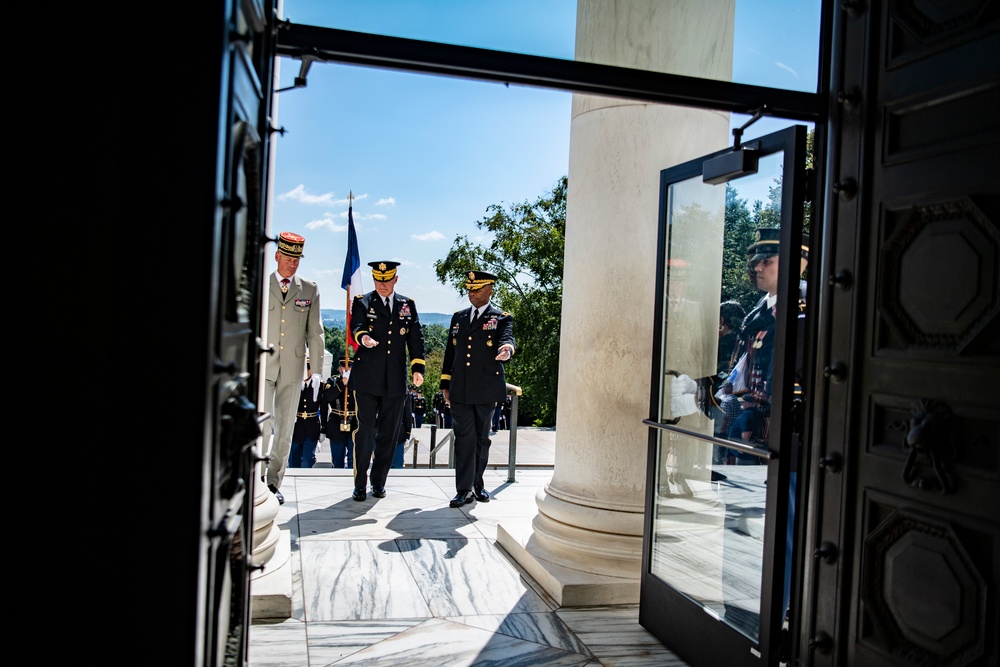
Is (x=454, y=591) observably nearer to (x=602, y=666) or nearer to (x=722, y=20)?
(x=602, y=666)

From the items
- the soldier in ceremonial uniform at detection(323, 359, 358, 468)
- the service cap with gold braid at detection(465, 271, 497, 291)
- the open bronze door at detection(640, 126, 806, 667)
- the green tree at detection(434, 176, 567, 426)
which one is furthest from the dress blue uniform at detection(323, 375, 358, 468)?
the green tree at detection(434, 176, 567, 426)

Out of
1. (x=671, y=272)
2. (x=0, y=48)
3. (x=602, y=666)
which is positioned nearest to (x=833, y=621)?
(x=602, y=666)

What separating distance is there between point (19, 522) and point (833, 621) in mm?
2694

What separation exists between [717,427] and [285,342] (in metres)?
4.08

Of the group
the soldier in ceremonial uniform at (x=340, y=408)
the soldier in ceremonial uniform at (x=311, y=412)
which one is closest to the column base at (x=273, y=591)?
the soldier in ceremonial uniform at (x=311, y=412)

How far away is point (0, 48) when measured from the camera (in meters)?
1.92

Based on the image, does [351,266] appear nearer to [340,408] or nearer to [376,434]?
[340,408]

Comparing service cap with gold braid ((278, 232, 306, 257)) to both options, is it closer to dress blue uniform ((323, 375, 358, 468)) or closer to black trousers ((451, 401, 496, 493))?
dress blue uniform ((323, 375, 358, 468))

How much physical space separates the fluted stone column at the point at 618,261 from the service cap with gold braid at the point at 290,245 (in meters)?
2.61

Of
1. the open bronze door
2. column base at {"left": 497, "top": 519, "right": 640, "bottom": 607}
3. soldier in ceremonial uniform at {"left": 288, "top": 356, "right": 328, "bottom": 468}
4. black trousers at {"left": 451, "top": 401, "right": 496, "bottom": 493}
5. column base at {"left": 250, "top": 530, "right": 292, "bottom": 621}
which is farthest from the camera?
soldier in ceremonial uniform at {"left": 288, "top": 356, "right": 328, "bottom": 468}

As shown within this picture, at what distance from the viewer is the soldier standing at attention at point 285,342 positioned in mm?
7074

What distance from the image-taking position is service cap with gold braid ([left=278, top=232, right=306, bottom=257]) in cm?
720

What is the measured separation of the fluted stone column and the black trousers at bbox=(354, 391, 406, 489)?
2529 millimetres

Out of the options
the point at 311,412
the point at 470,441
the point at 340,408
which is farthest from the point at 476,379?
the point at 311,412
